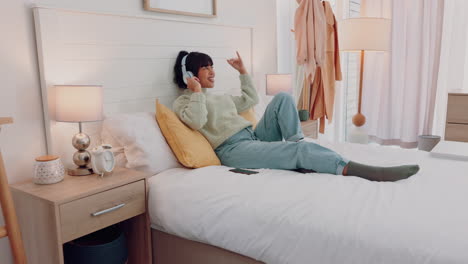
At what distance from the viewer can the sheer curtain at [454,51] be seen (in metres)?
3.52

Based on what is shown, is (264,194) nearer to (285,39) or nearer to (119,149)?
(119,149)

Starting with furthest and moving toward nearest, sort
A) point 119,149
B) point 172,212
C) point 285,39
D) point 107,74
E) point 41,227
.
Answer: point 285,39 → point 107,74 → point 119,149 → point 172,212 → point 41,227

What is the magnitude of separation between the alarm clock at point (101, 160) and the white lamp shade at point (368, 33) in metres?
2.61

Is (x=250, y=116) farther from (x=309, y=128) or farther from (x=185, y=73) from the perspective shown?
(x=309, y=128)

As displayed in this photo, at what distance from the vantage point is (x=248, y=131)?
235 centimetres

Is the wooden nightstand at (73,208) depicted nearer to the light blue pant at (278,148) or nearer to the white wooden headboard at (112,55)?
the white wooden headboard at (112,55)

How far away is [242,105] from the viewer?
2596 mm

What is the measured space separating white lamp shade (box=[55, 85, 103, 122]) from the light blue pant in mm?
743

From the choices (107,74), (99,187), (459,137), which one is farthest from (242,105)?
(459,137)

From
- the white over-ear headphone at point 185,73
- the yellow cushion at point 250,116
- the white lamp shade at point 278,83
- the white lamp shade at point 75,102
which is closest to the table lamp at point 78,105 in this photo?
the white lamp shade at point 75,102

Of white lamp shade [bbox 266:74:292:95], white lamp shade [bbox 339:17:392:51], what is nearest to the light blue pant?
white lamp shade [bbox 266:74:292:95]

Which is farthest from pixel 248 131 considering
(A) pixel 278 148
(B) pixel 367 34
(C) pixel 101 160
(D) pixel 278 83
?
(B) pixel 367 34

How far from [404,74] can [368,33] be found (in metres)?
0.67

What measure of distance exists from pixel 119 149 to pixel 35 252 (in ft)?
1.95
